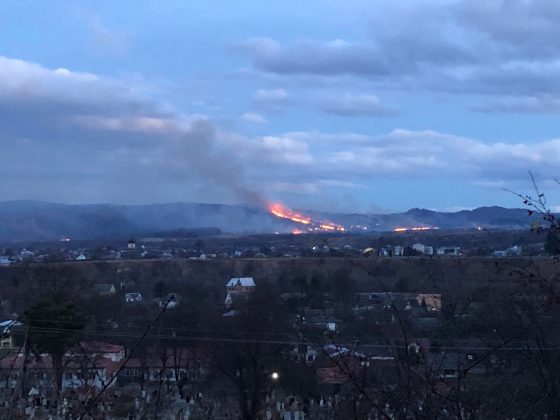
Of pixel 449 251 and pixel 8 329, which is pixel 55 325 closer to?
pixel 8 329

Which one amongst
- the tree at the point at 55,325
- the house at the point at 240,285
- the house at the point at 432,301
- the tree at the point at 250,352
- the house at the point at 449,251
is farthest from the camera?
the house at the point at 449,251

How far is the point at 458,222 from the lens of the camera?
90.2 meters

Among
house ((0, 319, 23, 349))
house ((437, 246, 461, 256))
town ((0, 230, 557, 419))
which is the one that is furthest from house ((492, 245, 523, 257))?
house ((0, 319, 23, 349))

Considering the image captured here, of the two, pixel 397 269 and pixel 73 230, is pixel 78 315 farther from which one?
pixel 73 230

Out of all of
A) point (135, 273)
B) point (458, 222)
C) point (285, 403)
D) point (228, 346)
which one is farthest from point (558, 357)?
point (458, 222)

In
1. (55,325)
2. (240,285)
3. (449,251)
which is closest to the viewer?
(55,325)

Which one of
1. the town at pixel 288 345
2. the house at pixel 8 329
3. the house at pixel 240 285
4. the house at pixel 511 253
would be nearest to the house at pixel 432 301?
the town at pixel 288 345

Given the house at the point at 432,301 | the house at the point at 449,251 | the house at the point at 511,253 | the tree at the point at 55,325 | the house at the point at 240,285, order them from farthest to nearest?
the house at the point at 449,251
the house at the point at 240,285
the house at the point at 511,253
the tree at the point at 55,325
the house at the point at 432,301

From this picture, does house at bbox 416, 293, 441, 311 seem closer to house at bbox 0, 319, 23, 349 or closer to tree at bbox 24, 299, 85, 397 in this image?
house at bbox 0, 319, 23, 349

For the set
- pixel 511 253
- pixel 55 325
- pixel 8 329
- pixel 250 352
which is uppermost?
pixel 8 329

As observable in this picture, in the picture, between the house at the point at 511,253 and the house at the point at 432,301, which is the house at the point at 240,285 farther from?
the house at the point at 432,301

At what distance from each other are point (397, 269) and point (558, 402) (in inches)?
1397

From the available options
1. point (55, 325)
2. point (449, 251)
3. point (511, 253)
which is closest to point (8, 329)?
point (55, 325)

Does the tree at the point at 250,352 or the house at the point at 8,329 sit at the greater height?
the house at the point at 8,329
